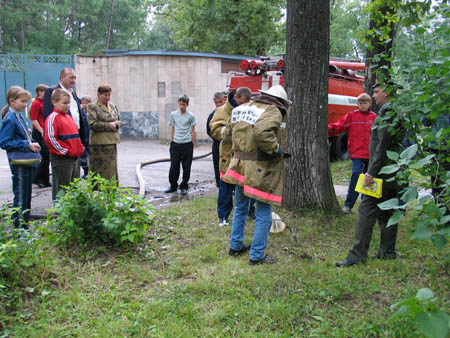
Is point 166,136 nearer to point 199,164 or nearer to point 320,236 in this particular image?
point 199,164

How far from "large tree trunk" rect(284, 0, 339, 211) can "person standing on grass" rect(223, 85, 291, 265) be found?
140 centimetres

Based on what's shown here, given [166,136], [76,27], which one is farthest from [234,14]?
[76,27]

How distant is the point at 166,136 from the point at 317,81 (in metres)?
14.1

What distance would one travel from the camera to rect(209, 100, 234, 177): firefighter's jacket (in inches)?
204

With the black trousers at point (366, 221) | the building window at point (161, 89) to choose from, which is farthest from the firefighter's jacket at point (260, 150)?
the building window at point (161, 89)

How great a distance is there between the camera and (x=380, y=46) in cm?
935

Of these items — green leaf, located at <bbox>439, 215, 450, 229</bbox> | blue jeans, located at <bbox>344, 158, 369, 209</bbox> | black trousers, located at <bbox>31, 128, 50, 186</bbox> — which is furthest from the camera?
black trousers, located at <bbox>31, 128, 50, 186</bbox>

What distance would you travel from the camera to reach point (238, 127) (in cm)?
419

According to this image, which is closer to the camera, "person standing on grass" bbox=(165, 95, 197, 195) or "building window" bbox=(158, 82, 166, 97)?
"person standing on grass" bbox=(165, 95, 197, 195)

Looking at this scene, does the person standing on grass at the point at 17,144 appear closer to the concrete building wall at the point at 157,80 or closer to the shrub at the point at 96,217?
the shrub at the point at 96,217

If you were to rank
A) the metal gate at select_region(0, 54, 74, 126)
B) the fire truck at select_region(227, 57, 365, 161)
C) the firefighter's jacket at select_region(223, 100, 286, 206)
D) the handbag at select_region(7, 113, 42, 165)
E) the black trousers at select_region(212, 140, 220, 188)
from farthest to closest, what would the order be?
the metal gate at select_region(0, 54, 74, 126) → the fire truck at select_region(227, 57, 365, 161) → the black trousers at select_region(212, 140, 220, 188) → the handbag at select_region(7, 113, 42, 165) → the firefighter's jacket at select_region(223, 100, 286, 206)

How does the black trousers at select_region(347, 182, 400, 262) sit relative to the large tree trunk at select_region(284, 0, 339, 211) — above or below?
below

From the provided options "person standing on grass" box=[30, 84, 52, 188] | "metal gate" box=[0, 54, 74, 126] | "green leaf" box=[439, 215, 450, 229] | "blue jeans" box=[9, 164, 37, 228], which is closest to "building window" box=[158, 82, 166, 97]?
"metal gate" box=[0, 54, 74, 126]

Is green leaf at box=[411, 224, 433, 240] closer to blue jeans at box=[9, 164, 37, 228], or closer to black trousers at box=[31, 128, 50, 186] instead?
blue jeans at box=[9, 164, 37, 228]
